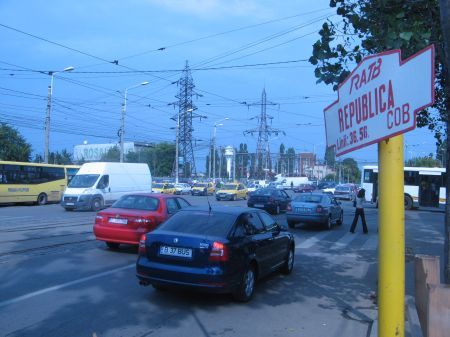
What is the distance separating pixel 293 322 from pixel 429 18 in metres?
4.03

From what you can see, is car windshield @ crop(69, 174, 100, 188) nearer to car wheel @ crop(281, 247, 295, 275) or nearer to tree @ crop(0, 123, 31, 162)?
car wheel @ crop(281, 247, 295, 275)

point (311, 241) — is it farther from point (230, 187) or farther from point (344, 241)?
point (230, 187)

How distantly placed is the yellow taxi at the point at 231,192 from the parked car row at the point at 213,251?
107ft

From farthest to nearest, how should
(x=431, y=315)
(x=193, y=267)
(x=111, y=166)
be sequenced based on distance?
(x=111, y=166), (x=193, y=267), (x=431, y=315)

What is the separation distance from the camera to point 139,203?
12086mm

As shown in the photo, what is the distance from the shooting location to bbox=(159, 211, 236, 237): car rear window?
7.43m

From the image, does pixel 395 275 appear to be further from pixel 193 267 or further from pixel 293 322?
pixel 193 267

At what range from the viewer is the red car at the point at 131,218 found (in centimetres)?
1119

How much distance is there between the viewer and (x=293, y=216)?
19.4 meters

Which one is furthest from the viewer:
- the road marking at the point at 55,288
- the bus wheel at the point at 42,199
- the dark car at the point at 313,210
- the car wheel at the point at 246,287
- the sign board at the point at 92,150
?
the sign board at the point at 92,150

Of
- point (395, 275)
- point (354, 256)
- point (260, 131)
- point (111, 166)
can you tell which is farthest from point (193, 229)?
point (260, 131)

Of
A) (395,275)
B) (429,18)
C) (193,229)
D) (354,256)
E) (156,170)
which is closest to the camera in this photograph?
(395,275)

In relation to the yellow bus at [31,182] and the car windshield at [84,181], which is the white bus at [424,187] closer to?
the car windshield at [84,181]

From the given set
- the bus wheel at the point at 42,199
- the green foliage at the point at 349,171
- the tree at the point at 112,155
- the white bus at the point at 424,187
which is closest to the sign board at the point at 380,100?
the bus wheel at the point at 42,199
